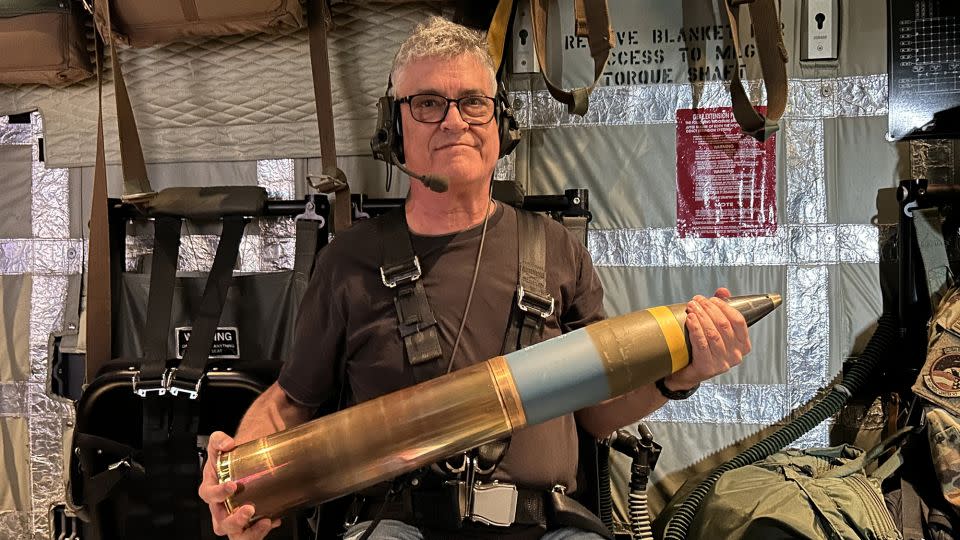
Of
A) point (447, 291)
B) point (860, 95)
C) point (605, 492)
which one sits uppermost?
point (860, 95)

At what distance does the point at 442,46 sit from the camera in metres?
1.43

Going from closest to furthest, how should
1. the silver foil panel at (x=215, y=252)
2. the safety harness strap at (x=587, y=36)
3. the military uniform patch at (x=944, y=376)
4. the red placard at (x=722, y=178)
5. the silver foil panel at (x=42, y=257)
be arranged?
1. the military uniform patch at (x=944, y=376)
2. the safety harness strap at (x=587, y=36)
3. the red placard at (x=722, y=178)
4. the silver foil panel at (x=215, y=252)
5. the silver foil panel at (x=42, y=257)

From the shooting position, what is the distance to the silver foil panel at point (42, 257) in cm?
243

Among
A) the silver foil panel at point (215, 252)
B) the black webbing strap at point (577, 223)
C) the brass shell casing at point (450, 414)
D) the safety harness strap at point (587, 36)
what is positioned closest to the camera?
the brass shell casing at point (450, 414)

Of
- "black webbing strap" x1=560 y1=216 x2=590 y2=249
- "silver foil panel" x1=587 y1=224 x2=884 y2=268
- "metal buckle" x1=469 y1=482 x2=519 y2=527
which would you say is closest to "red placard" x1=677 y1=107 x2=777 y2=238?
"silver foil panel" x1=587 y1=224 x2=884 y2=268

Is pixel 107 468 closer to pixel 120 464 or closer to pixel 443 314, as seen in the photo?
pixel 120 464

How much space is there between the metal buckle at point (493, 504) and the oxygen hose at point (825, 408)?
2.75 feet

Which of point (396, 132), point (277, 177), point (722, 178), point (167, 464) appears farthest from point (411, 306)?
point (722, 178)

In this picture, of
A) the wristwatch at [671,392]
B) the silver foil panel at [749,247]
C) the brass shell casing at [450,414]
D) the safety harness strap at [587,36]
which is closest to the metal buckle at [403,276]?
the brass shell casing at [450,414]

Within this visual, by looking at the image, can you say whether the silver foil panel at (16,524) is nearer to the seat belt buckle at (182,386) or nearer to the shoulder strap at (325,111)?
the seat belt buckle at (182,386)

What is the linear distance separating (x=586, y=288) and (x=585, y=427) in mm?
323

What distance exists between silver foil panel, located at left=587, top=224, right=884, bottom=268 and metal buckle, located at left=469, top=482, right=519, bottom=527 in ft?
3.68

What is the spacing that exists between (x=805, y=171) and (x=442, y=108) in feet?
4.51

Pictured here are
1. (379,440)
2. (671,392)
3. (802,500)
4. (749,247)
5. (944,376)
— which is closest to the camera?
(379,440)
